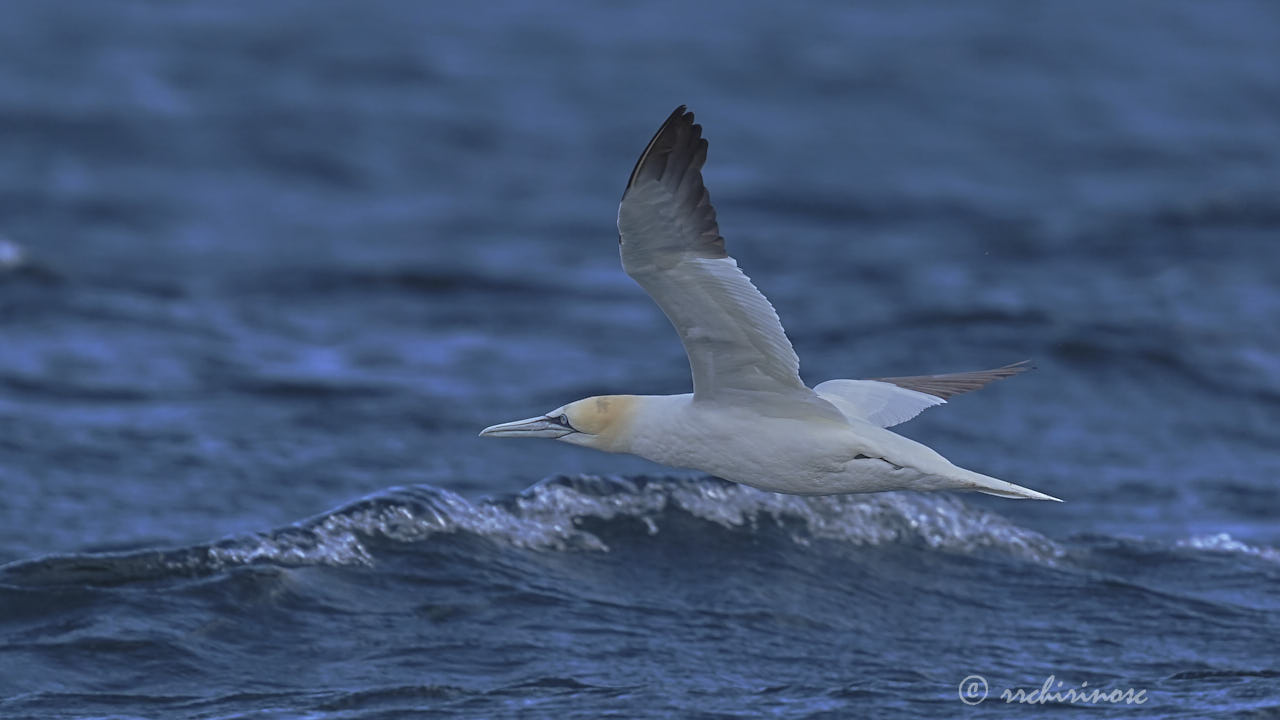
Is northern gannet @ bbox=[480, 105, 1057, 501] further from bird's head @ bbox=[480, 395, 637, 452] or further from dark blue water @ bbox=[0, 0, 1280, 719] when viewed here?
dark blue water @ bbox=[0, 0, 1280, 719]

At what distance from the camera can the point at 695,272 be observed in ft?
23.9

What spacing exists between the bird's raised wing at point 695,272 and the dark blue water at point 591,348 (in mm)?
1815

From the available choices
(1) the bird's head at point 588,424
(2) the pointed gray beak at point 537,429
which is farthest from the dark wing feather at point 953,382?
(2) the pointed gray beak at point 537,429

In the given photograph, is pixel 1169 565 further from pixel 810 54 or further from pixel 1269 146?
pixel 810 54

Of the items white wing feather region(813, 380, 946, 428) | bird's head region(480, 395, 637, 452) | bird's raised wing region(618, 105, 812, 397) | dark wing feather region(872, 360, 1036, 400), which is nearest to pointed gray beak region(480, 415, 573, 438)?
bird's head region(480, 395, 637, 452)

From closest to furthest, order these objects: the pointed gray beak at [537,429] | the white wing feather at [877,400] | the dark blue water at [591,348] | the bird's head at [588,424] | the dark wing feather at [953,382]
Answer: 1. the bird's head at [588,424]
2. the pointed gray beak at [537,429]
3. the white wing feather at [877,400]
4. the dark wing feather at [953,382]
5. the dark blue water at [591,348]

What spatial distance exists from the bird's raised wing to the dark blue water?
1.82m

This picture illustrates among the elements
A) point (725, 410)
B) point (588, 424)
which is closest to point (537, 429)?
point (588, 424)

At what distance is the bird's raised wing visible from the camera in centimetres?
702

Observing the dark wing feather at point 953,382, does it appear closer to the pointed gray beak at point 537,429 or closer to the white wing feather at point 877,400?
the white wing feather at point 877,400

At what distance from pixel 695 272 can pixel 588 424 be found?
4.06 feet

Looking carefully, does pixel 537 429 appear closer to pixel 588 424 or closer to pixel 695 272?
pixel 588 424

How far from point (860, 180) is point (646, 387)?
7.81 metres

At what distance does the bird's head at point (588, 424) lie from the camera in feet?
26.8
